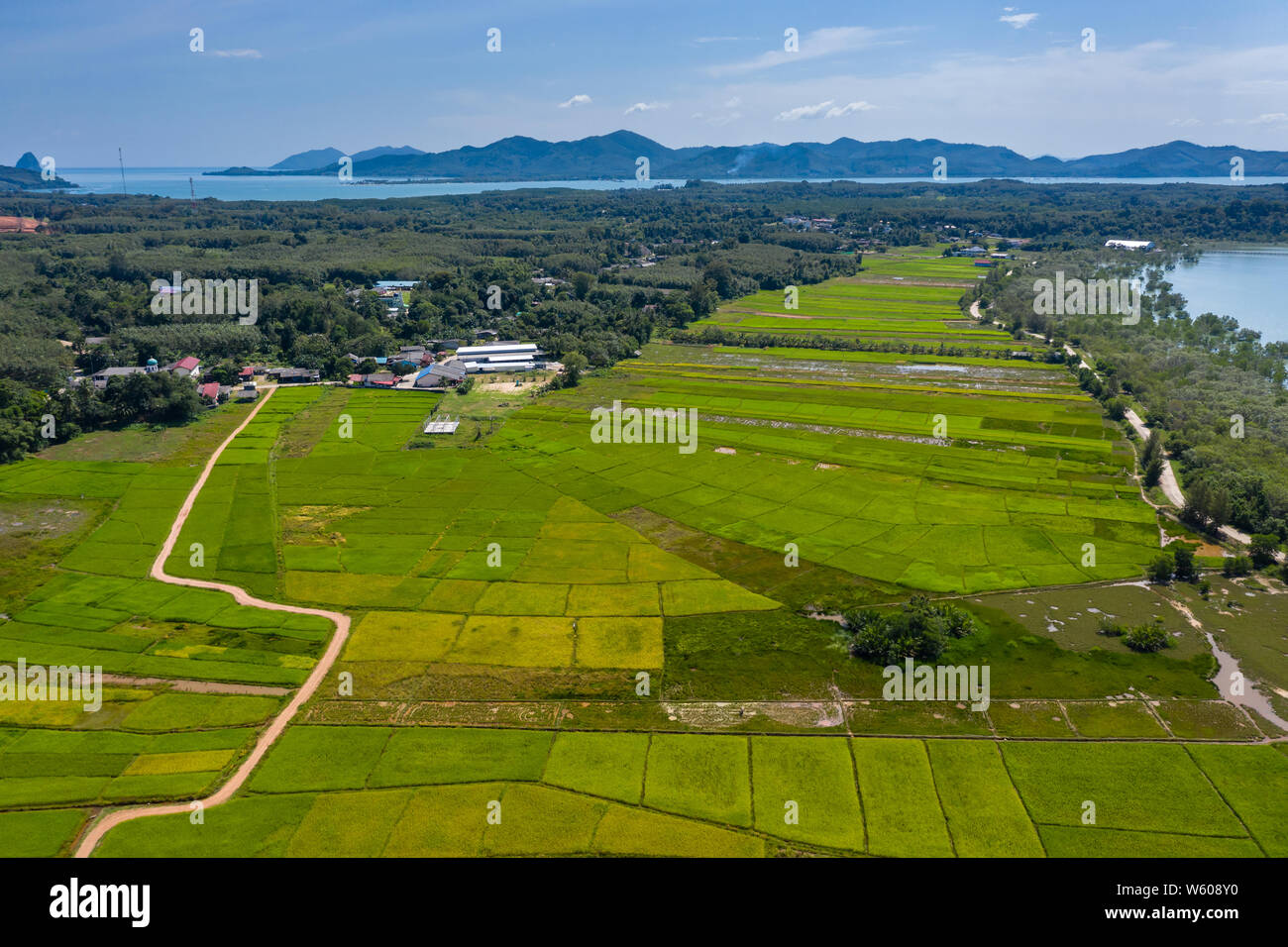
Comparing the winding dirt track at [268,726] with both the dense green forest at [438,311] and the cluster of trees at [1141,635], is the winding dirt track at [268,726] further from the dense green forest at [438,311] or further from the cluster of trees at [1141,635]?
the cluster of trees at [1141,635]

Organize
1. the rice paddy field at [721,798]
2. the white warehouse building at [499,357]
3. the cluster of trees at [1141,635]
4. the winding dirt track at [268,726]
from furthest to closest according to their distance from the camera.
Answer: the white warehouse building at [499,357] < the cluster of trees at [1141,635] < the winding dirt track at [268,726] < the rice paddy field at [721,798]

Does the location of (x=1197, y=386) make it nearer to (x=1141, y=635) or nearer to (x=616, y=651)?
(x=1141, y=635)

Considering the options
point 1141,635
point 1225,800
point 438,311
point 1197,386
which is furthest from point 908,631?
point 438,311

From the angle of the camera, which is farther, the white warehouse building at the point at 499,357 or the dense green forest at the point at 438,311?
the white warehouse building at the point at 499,357

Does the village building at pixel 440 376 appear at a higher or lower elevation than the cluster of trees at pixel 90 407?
higher

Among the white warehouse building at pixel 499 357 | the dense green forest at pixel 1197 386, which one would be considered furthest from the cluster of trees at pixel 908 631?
the white warehouse building at pixel 499 357

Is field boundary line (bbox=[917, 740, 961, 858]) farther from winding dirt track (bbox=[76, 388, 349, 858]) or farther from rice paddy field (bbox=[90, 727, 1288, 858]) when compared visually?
winding dirt track (bbox=[76, 388, 349, 858])

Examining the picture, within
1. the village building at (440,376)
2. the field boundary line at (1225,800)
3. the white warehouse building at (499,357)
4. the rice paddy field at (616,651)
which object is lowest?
the field boundary line at (1225,800)
